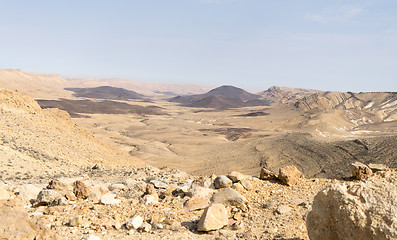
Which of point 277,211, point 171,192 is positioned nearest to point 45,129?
point 171,192

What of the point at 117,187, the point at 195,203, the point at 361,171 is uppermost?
the point at 361,171

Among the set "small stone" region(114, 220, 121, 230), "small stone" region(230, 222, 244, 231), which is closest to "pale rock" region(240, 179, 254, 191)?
"small stone" region(230, 222, 244, 231)

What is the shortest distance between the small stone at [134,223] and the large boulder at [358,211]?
2.68 m

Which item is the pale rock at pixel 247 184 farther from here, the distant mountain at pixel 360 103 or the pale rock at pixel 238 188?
the distant mountain at pixel 360 103

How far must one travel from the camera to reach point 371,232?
10.3 ft

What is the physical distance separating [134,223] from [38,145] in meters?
10.6

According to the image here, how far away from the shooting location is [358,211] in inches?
128

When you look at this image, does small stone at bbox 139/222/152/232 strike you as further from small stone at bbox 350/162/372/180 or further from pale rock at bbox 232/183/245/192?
small stone at bbox 350/162/372/180

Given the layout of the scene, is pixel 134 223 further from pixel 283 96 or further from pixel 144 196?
pixel 283 96

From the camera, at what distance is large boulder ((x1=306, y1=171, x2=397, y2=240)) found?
3.11 metres

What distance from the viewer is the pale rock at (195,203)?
5633mm

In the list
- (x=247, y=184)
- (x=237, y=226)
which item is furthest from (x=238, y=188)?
(x=237, y=226)

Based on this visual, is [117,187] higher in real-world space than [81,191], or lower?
lower

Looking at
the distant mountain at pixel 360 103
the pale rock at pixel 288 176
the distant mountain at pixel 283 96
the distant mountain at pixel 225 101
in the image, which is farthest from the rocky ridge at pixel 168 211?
the distant mountain at pixel 283 96
